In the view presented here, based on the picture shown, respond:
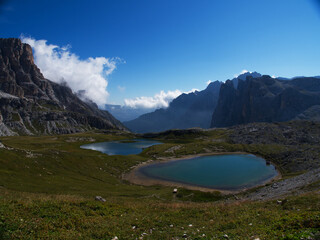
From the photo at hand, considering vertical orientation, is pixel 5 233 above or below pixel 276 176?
above

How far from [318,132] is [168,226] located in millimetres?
176169

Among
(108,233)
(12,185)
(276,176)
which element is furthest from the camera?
(276,176)

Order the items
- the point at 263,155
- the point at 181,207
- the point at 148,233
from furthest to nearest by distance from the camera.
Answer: the point at 263,155
the point at 181,207
the point at 148,233

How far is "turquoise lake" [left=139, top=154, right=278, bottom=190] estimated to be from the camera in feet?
248

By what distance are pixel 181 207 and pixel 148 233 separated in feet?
31.8

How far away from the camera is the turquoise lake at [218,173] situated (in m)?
75.6

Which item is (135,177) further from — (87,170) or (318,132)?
(318,132)

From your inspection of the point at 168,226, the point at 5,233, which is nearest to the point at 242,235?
the point at 168,226

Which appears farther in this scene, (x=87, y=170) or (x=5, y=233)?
(x=87, y=170)

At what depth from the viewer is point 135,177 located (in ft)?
281

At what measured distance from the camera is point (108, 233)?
14836 mm

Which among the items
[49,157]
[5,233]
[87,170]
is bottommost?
[87,170]

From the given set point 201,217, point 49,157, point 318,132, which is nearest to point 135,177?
point 49,157

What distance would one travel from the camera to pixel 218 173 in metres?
89.4
